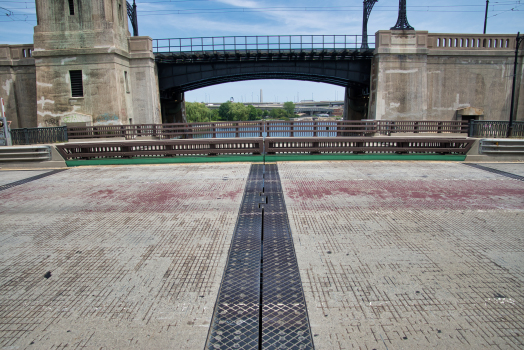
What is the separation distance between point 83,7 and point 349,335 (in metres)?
31.2

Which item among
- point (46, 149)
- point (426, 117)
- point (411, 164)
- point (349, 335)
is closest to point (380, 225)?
point (349, 335)

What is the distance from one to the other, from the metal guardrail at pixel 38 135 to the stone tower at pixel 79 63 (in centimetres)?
1293

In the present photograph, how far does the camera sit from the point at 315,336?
3346 millimetres

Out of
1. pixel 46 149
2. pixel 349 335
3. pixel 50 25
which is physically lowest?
pixel 349 335

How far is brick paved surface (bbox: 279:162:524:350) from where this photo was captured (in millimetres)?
3416

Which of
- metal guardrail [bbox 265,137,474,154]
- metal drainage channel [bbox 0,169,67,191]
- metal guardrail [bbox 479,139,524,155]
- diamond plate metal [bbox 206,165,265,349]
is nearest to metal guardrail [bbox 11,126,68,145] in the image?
metal drainage channel [bbox 0,169,67,191]

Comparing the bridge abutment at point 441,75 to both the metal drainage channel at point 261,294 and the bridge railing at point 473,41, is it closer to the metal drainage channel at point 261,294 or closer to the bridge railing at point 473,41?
the bridge railing at point 473,41

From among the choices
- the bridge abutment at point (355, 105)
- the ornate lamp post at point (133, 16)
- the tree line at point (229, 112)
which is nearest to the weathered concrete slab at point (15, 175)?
the ornate lamp post at point (133, 16)

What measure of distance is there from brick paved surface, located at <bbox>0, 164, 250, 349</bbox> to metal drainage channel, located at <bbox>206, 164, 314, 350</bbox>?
0.56 ft

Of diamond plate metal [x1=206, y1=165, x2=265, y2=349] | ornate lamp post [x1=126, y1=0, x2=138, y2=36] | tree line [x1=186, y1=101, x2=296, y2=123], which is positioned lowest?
diamond plate metal [x1=206, y1=165, x2=265, y2=349]

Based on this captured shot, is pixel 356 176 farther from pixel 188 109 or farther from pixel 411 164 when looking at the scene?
pixel 188 109

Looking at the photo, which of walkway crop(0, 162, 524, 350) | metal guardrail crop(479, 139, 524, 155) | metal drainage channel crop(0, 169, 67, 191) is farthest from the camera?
metal guardrail crop(479, 139, 524, 155)

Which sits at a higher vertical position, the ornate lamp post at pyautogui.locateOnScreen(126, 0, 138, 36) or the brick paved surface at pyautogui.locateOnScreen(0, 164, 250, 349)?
the ornate lamp post at pyautogui.locateOnScreen(126, 0, 138, 36)

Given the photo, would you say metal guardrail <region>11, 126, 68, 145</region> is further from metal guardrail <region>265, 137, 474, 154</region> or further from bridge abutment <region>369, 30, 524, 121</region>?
bridge abutment <region>369, 30, 524, 121</region>
